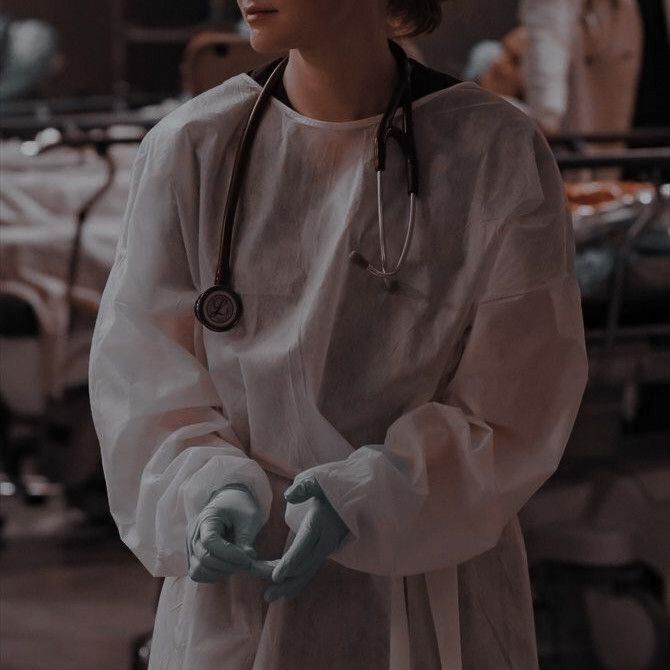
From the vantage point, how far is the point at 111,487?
1218 mm

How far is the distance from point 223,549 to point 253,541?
4cm

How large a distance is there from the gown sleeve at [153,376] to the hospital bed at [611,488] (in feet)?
4.78

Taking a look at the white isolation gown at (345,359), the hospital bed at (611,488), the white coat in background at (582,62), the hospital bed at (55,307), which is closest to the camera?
the white isolation gown at (345,359)

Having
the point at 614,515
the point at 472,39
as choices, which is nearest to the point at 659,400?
the point at 614,515

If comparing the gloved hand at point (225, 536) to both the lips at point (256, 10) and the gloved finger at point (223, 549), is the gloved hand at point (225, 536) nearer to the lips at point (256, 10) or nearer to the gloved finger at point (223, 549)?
the gloved finger at point (223, 549)

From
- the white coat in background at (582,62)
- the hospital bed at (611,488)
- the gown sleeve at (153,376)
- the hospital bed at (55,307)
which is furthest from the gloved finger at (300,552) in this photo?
the white coat in background at (582,62)

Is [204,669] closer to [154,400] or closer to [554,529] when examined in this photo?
[154,400]

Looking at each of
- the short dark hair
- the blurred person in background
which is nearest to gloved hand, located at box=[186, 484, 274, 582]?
the short dark hair

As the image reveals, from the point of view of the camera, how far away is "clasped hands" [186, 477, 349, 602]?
105 cm

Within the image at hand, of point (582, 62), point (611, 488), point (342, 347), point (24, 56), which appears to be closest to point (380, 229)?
point (342, 347)

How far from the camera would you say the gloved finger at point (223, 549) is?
41.2 inches

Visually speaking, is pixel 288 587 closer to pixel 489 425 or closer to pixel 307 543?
pixel 307 543

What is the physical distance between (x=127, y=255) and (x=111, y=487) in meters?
0.19

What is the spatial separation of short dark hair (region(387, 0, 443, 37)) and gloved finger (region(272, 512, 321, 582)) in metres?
0.43
